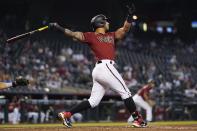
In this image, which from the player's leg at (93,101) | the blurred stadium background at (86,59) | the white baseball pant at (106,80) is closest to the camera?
the white baseball pant at (106,80)

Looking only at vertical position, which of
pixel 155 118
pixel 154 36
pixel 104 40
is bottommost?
pixel 155 118

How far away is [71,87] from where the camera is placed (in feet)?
81.2

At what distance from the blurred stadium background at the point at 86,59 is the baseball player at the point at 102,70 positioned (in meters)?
9.02

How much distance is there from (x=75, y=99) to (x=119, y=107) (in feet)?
6.18

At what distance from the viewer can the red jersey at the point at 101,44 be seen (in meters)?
11.4

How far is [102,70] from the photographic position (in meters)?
11.2

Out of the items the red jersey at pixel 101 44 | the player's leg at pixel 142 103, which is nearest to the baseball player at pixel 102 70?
the red jersey at pixel 101 44

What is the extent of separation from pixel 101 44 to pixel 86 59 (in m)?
16.3

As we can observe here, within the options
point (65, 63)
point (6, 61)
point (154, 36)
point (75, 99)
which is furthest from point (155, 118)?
point (154, 36)

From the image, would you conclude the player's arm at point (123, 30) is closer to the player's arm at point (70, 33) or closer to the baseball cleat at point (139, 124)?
Result: the player's arm at point (70, 33)

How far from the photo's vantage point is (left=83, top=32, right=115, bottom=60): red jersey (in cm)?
1138

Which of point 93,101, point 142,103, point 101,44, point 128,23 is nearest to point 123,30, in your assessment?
point 128,23

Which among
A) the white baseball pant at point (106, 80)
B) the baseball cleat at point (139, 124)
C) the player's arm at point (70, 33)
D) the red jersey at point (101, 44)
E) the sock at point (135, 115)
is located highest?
the player's arm at point (70, 33)

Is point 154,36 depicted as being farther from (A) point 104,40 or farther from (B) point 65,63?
(A) point 104,40
